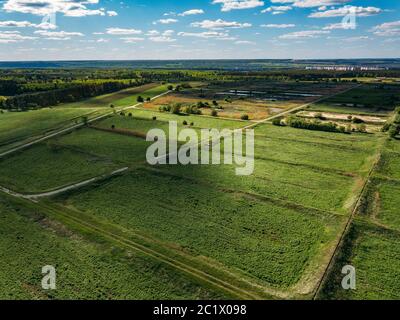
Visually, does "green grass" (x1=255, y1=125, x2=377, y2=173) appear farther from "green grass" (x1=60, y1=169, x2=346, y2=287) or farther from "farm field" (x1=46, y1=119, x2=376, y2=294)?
"green grass" (x1=60, y1=169, x2=346, y2=287)

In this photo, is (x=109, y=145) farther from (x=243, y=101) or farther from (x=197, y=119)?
(x=243, y=101)

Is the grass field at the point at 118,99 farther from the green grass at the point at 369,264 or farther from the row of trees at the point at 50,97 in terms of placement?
the green grass at the point at 369,264

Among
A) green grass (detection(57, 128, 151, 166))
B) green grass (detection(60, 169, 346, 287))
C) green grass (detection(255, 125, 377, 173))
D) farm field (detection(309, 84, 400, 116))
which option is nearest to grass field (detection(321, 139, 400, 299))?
green grass (detection(60, 169, 346, 287))

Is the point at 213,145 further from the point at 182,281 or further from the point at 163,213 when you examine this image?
the point at 182,281

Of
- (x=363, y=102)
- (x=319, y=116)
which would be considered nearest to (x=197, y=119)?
(x=319, y=116)

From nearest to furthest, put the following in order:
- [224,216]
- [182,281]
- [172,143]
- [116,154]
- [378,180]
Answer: [182,281], [224,216], [378,180], [116,154], [172,143]
